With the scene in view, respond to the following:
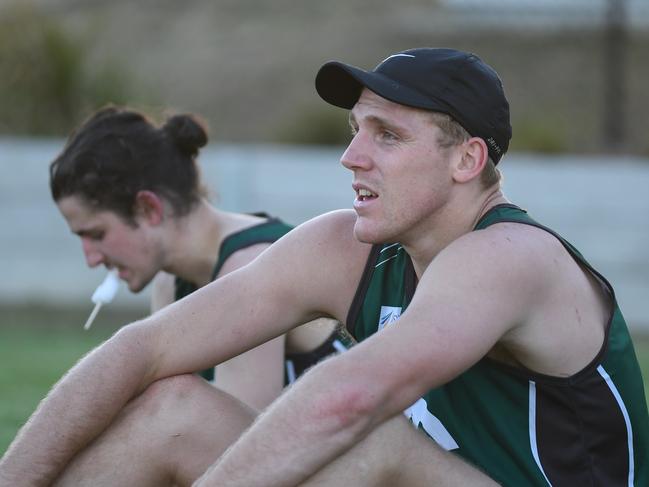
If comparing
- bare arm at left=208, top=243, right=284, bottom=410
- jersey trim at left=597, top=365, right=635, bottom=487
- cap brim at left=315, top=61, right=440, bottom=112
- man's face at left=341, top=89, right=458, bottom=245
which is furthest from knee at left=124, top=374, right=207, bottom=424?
jersey trim at left=597, top=365, right=635, bottom=487

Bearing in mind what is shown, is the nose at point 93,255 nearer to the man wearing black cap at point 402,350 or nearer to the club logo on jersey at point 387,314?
the man wearing black cap at point 402,350

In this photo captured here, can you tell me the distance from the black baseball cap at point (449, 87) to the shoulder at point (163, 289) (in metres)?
1.91

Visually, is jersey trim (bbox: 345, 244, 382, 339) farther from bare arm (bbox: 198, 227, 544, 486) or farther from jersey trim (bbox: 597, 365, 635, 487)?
jersey trim (bbox: 597, 365, 635, 487)

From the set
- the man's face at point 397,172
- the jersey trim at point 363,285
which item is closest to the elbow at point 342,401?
the man's face at point 397,172

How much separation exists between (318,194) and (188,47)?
17169mm

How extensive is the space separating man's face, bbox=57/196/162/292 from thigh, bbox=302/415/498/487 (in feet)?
5.82

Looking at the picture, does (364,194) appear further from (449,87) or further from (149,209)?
(149,209)

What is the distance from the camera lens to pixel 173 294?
4.71 metres

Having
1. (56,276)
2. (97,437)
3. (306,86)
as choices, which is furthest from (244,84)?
(97,437)

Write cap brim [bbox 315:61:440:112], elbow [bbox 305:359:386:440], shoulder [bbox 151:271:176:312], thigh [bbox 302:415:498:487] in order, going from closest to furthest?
1. elbow [bbox 305:359:386:440]
2. thigh [bbox 302:415:498:487]
3. cap brim [bbox 315:61:440:112]
4. shoulder [bbox 151:271:176:312]

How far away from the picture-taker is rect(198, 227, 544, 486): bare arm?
2607 mm

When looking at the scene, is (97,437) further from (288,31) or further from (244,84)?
(288,31)

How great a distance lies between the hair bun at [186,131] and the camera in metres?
4.42

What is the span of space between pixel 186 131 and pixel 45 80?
9.76m
